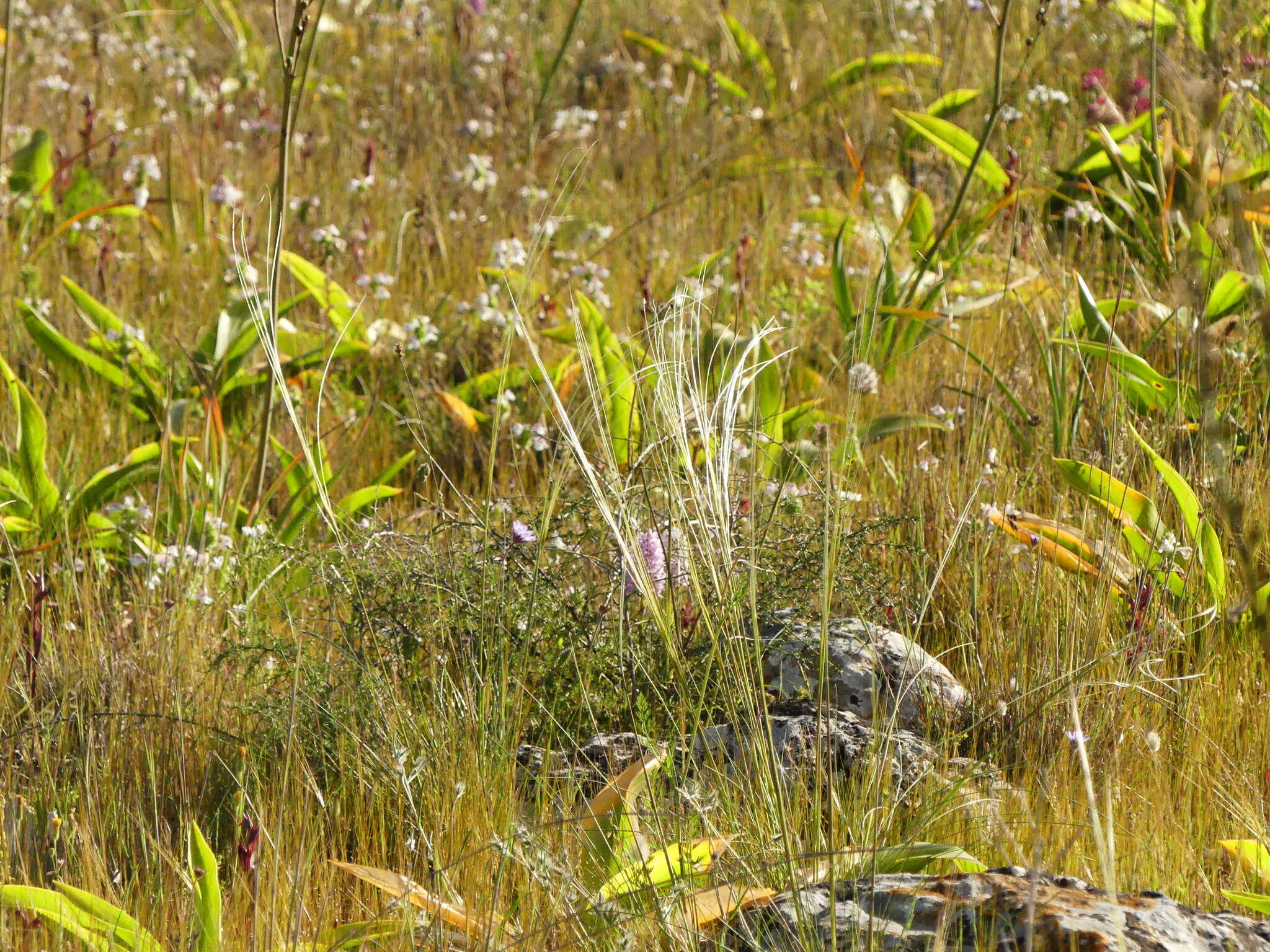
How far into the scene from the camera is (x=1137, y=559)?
2045 millimetres

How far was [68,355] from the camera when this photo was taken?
2.86 meters

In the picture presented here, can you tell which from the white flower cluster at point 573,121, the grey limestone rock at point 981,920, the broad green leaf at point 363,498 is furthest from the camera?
the white flower cluster at point 573,121

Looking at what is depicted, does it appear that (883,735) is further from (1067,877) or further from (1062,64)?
(1062,64)

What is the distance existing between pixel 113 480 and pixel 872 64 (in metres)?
3.69

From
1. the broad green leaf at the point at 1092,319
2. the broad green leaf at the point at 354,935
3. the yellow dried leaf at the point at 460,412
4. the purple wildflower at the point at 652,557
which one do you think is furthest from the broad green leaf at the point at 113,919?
the broad green leaf at the point at 1092,319

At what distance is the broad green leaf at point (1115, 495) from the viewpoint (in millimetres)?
2014

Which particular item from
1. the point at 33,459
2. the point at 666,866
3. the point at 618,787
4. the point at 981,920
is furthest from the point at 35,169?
the point at 981,920

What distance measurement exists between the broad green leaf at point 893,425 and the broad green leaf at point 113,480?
4.49ft

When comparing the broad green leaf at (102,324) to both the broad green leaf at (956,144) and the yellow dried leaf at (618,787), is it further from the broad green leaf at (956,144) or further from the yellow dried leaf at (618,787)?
the broad green leaf at (956,144)

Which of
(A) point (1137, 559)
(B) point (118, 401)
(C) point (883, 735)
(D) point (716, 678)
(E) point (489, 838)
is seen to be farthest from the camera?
(B) point (118, 401)

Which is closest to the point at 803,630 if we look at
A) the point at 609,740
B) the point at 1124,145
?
the point at 609,740

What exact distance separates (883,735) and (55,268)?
Result: 115 inches

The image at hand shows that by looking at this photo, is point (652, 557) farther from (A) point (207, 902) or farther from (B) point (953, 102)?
(B) point (953, 102)

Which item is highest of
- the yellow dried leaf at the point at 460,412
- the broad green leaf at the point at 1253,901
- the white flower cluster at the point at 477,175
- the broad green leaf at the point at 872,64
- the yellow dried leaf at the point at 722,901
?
the broad green leaf at the point at 872,64
